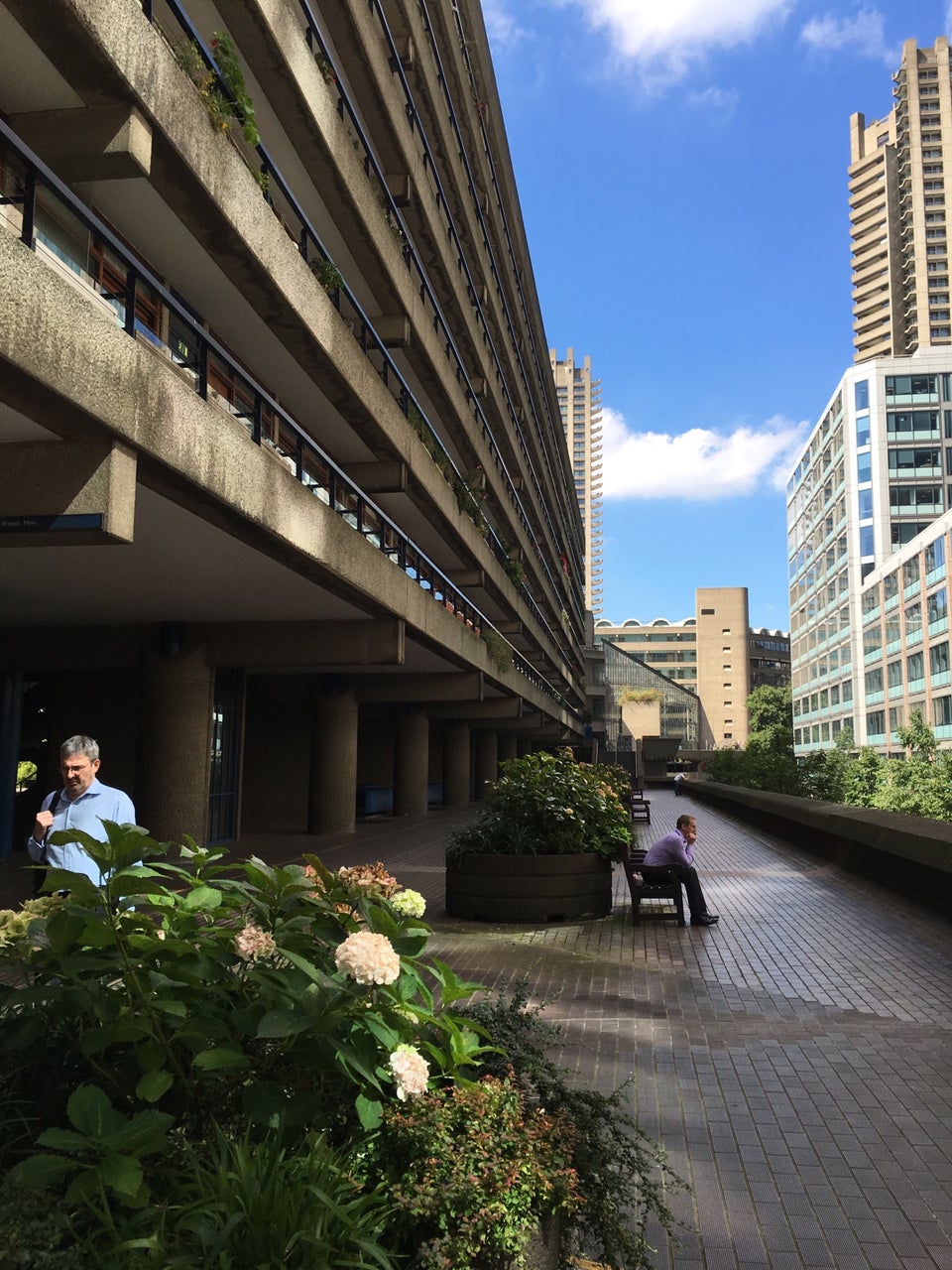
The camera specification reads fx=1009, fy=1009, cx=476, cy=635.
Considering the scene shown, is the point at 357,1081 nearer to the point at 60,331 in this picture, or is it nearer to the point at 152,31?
the point at 60,331

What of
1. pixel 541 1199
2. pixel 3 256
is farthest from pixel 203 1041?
pixel 3 256

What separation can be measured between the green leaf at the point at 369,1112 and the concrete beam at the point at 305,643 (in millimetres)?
14907

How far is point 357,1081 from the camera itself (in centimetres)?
286

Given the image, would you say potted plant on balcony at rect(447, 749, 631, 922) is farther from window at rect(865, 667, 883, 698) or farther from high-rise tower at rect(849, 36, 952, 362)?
high-rise tower at rect(849, 36, 952, 362)

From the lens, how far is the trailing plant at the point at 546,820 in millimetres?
11477

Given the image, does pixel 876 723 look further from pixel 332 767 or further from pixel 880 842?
pixel 880 842

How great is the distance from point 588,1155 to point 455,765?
122ft

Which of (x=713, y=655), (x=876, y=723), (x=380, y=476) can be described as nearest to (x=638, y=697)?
(x=713, y=655)

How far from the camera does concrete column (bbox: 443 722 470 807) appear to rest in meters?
40.0

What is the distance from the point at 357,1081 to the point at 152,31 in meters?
10.2

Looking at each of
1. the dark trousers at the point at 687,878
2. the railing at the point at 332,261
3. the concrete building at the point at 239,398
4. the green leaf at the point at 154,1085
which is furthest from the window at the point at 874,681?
the green leaf at the point at 154,1085

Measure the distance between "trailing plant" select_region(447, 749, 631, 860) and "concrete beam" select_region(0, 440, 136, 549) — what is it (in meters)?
5.44

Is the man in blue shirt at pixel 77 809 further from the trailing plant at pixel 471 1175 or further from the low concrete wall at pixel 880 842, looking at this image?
the low concrete wall at pixel 880 842

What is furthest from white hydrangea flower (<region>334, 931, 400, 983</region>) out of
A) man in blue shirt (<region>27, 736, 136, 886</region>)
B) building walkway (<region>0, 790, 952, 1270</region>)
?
man in blue shirt (<region>27, 736, 136, 886</region>)
